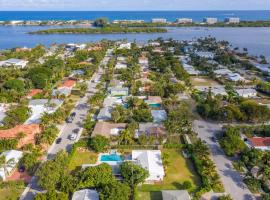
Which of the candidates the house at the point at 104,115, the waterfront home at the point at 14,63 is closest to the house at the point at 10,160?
the house at the point at 104,115

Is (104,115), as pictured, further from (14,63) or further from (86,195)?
(14,63)

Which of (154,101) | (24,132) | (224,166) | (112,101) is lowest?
(224,166)

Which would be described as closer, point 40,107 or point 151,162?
point 151,162

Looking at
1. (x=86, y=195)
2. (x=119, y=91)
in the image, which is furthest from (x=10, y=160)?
(x=119, y=91)

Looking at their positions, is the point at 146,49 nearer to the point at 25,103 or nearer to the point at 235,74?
the point at 235,74

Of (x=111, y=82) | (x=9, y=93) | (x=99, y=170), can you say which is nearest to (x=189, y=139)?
(x=99, y=170)

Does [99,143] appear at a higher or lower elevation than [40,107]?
lower

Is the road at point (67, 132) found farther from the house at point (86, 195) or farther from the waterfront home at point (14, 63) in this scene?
the waterfront home at point (14, 63)
